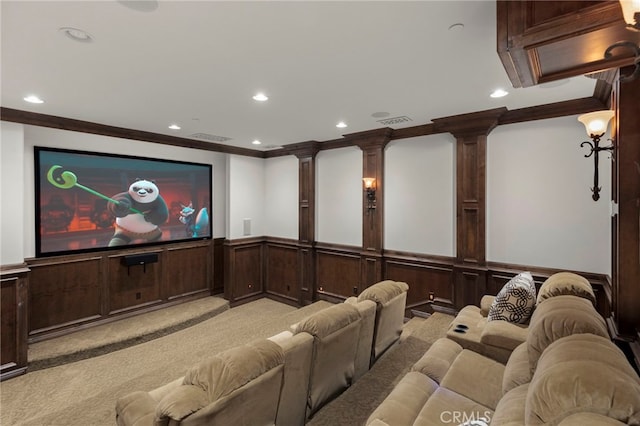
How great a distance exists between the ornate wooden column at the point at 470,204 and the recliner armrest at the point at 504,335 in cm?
136

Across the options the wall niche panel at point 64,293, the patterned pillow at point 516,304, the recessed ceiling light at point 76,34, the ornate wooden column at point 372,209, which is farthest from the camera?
the ornate wooden column at point 372,209

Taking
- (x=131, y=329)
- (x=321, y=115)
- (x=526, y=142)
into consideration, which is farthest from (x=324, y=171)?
(x=131, y=329)

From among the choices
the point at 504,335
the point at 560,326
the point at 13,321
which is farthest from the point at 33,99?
the point at 504,335

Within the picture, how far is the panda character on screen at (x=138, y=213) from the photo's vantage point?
478 centimetres

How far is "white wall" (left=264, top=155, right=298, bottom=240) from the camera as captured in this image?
246 inches

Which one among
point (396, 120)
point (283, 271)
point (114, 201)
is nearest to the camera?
point (396, 120)

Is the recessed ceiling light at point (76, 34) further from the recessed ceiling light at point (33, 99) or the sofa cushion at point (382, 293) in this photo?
the sofa cushion at point (382, 293)

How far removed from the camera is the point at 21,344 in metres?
3.48

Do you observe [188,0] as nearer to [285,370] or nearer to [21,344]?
[285,370]

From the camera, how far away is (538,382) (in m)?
1.14

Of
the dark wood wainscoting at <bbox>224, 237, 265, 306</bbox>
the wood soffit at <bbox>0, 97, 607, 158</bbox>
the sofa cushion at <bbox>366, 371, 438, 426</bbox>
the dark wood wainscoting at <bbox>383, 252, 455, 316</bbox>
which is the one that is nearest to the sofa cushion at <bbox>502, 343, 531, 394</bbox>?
the sofa cushion at <bbox>366, 371, 438, 426</bbox>

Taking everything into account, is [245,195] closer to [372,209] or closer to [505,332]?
[372,209]

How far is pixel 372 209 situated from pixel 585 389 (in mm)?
4050

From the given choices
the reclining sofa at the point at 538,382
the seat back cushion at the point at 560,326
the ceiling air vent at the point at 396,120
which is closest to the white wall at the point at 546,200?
the ceiling air vent at the point at 396,120
